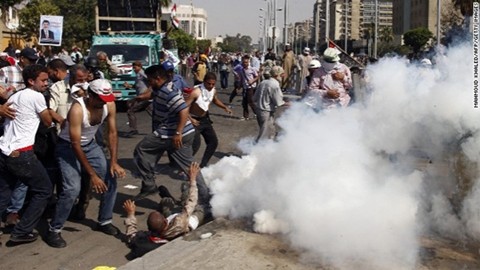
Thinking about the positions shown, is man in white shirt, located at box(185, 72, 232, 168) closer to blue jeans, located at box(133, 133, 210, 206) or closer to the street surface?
blue jeans, located at box(133, 133, 210, 206)

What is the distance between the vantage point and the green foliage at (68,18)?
4631 cm

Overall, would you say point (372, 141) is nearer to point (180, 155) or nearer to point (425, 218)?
point (425, 218)

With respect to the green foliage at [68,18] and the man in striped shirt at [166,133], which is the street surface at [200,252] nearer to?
the man in striped shirt at [166,133]

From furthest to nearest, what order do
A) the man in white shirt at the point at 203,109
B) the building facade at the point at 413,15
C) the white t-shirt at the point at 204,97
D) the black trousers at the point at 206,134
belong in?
the building facade at the point at 413,15
the black trousers at the point at 206,134
the white t-shirt at the point at 204,97
the man in white shirt at the point at 203,109

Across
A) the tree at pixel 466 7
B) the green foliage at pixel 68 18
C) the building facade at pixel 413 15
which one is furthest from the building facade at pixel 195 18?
the tree at pixel 466 7

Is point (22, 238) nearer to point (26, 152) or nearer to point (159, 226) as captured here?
point (26, 152)

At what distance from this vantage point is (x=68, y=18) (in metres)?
63.4

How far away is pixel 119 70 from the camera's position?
53.9 feet

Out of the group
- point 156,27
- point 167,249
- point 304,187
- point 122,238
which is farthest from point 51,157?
point 156,27

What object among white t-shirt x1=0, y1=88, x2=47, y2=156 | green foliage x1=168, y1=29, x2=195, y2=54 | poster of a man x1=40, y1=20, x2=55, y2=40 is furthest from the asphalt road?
green foliage x1=168, y1=29, x2=195, y2=54

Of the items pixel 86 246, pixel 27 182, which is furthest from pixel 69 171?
pixel 86 246

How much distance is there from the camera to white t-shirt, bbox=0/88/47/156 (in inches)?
213

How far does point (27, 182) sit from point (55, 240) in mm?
622

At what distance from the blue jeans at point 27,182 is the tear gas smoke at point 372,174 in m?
1.74
